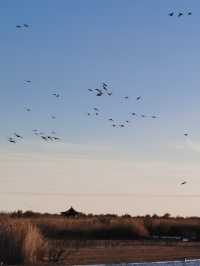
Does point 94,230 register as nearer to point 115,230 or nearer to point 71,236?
point 115,230

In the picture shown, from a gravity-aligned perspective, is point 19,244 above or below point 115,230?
below

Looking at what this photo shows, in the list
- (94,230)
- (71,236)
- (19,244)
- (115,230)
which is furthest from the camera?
(115,230)

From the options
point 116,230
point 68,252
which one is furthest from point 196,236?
point 68,252

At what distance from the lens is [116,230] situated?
68750 mm

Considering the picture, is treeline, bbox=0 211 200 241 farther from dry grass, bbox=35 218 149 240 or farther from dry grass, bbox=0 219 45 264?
dry grass, bbox=0 219 45 264

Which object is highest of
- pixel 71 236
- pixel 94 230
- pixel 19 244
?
pixel 94 230

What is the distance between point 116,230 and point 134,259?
32.1 meters

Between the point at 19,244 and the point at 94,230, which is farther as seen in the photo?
the point at 94,230

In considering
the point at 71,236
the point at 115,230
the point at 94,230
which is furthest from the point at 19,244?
the point at 115,230

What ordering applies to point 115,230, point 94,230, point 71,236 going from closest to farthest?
point 71,236
point 94,230
point 115,230

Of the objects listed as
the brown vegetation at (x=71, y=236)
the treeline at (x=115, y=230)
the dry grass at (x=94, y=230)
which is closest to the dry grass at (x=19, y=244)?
the brown vegetation at (x=71, y=236)

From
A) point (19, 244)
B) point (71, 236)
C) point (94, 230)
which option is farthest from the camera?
point (94, 230)

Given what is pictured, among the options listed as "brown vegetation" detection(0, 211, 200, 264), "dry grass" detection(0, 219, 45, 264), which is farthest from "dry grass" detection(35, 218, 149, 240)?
"dry grass" detection(0, 219, 45, 264)

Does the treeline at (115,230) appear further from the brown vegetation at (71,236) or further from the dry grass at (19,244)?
the dry grass at (19,244)
